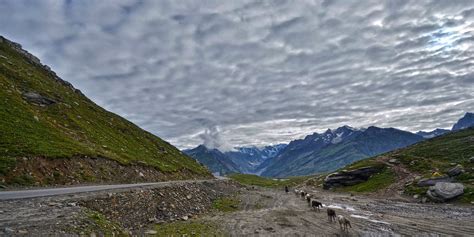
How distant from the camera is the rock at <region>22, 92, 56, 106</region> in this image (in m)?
73.8

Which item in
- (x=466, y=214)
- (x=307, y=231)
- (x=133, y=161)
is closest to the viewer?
(x=307, y=231)

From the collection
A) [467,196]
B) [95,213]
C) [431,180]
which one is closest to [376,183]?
[431,180]

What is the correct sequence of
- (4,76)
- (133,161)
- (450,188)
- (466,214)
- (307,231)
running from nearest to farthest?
(307,231), (466,214), (450,188), (133,161), (4,76)

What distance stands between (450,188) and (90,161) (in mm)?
69290

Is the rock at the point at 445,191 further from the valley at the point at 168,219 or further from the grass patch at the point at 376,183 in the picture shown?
the grass patch at the point at 376,183

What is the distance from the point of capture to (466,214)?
47.8 m

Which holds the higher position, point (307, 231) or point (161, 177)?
point (161, 177)

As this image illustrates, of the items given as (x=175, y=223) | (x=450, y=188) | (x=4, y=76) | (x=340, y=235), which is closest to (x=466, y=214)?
(x=450, y=188)

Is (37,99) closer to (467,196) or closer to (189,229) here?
(189,229)

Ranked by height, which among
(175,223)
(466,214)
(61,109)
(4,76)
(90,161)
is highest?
(4,76)

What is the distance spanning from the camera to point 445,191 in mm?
63312

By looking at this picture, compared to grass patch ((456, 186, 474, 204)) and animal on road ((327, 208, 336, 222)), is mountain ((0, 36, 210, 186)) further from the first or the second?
grass patch ((456, 186, 474, 204))

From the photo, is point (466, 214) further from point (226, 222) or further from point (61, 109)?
point (61, 109)

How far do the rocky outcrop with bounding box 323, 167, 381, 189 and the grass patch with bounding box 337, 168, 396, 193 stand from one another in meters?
2.82
